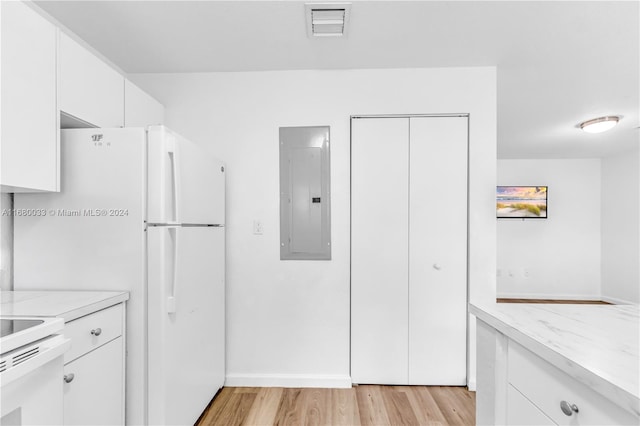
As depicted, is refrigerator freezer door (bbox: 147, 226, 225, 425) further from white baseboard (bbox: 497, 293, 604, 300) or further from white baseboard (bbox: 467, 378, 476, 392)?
white baseboard (bbox: 497, 293, 604, 300)

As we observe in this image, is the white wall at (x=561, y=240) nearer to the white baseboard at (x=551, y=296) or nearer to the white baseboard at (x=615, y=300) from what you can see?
the white baseboard at (x=551, y=296)

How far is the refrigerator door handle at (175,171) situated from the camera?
5.15 feet

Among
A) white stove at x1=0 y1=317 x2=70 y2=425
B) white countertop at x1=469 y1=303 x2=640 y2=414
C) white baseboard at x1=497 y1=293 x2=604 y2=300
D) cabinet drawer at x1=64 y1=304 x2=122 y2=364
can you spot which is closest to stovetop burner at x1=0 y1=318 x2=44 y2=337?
white stove at x1=0 y1=317 x2=70 y2=425

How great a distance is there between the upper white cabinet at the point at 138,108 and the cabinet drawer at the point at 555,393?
2.29m

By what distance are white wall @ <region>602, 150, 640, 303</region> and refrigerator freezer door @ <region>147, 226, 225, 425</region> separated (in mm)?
6442

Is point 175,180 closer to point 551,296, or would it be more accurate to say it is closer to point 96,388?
point 96,388

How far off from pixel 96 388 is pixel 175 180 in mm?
988

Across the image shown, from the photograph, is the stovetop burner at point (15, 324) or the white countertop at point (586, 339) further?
the stovetop burner at point (15, 324)

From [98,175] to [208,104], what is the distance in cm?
117

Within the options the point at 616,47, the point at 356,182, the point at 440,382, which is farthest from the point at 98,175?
the point at 616,47

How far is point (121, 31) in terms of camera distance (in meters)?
1.92

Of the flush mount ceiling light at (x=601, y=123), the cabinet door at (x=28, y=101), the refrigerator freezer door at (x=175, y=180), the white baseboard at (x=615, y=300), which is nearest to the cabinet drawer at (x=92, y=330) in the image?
the refrigerator freezer door at (x=175, y=180)

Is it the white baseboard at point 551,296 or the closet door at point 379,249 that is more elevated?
the closet door at point 379,249

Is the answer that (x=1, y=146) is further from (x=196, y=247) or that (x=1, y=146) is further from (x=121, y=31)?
(x=121, y=31)
